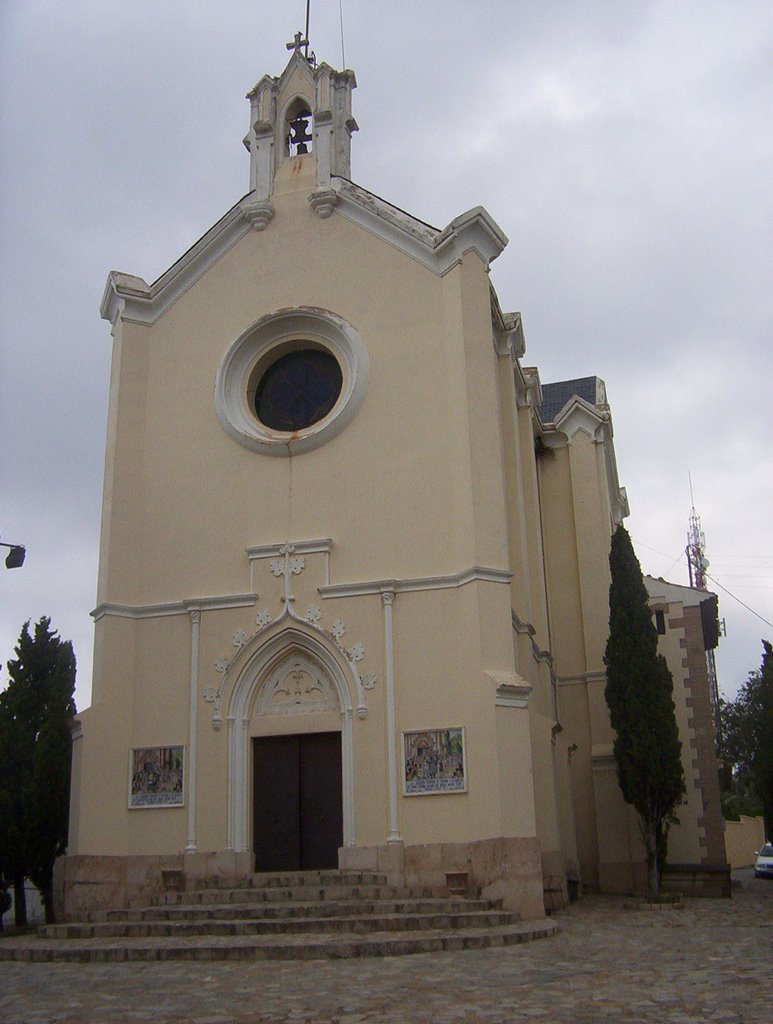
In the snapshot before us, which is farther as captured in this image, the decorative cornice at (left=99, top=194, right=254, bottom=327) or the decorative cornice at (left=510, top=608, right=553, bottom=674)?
the decorative cornice at (left=99, top=194, right=254, bottom=327)

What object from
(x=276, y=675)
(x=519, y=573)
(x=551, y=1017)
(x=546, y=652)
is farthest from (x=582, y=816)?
(x=551, y=1017)

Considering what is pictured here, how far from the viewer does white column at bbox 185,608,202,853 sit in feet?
54.1

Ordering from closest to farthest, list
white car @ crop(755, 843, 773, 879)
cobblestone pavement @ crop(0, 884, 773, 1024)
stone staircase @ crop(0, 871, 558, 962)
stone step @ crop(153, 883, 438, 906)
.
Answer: cobblestone pavement @ crop(0, 884, 773, 1024) → stone staircase @ crop(0, 871, 558, 962) → stone step @ crop(153, 883, 438, 906) → white car @ crop(755, 843, 773, 879)

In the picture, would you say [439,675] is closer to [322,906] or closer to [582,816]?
[322,906]

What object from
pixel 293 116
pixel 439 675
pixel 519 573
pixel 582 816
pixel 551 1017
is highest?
pixel 293 116

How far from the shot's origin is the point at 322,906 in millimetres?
13906

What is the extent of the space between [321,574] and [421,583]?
5.50 ft

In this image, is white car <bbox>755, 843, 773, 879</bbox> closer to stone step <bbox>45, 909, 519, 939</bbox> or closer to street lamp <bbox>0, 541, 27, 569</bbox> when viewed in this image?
stone step <bbox>45, 909, 519, 939</bbox>

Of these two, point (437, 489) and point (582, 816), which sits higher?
point (437, 489)

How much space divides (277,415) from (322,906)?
8530 millimetres

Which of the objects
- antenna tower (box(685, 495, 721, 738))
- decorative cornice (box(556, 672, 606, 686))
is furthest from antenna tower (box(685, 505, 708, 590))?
decorative cornice (box(556, 672, 606, 686))

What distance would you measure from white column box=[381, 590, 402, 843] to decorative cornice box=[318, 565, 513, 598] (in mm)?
141

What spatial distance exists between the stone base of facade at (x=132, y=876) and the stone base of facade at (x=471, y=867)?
182cm

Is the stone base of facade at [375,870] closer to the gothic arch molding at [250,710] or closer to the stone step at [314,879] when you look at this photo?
the stone step at [314,879]
